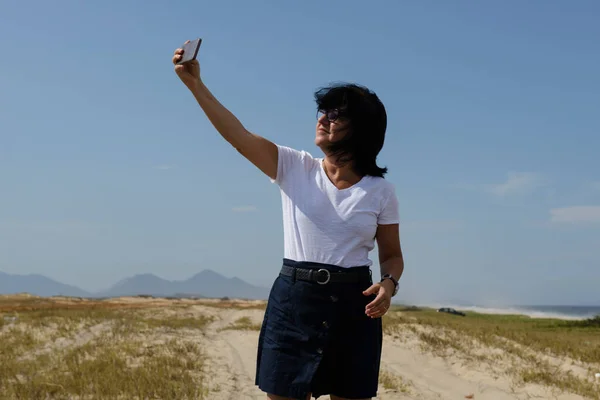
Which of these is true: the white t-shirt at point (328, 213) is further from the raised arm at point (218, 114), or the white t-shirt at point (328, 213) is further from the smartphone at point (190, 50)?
the smartphone at point (190, 50)

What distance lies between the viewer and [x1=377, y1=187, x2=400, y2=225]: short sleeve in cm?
307

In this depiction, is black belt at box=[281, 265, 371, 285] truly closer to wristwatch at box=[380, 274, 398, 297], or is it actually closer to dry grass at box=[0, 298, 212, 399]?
wristwatch at box=[380, 274, 398, 297]

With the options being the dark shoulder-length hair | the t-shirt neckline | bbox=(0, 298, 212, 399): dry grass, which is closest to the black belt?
the t-shirt neckline

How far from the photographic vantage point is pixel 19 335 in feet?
53.6

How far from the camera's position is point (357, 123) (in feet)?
10.3

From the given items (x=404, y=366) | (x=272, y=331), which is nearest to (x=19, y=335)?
(x=404, y=366)

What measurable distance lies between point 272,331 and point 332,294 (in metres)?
0.35

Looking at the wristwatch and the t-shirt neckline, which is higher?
the t-shirt neckline

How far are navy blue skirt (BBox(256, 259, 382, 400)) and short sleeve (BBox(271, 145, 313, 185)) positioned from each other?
424 mm

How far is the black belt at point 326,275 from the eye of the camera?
2.92m

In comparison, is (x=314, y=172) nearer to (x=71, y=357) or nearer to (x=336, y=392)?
(x=336, y=392)

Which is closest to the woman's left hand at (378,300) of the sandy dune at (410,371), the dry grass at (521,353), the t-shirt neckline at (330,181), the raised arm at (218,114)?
the t-shirt neckline at (330,181)

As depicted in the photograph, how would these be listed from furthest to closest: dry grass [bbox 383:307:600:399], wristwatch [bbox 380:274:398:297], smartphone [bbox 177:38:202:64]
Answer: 1. dry grass [bbox 383:307:600:399]
2. wristwatch [bbox 380:274:398:297]
3. smartphone [bbox 177:38:202:64]

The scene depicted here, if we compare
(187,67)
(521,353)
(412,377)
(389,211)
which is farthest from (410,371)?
(187,67)
